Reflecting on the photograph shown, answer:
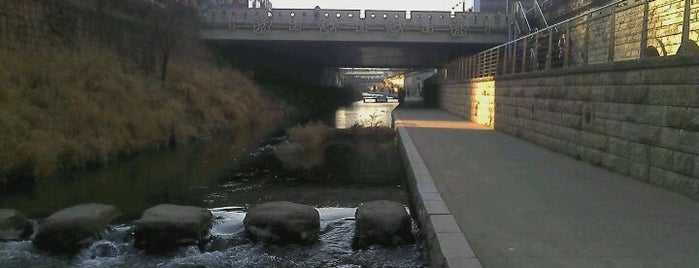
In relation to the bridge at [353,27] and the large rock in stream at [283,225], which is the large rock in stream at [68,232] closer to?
the large rock in stream at [283,225]

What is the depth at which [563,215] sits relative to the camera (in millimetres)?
6887

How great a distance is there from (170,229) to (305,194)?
4.19 meters

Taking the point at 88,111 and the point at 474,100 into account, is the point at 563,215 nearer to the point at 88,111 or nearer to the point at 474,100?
the point at 88,111

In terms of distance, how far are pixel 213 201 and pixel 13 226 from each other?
350cm

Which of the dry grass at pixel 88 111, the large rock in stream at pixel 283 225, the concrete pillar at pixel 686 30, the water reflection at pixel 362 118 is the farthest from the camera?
the water reflection at pixel 362 118

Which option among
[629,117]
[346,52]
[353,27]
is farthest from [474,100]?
[346,52]

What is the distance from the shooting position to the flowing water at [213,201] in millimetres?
7383

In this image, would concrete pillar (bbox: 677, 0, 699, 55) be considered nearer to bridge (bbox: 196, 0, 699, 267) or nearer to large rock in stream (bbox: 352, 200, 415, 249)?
bridge (bbox: 196, 0, 699, 267)

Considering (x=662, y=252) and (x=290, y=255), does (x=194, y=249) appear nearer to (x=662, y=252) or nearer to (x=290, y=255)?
(x=290, y=255)

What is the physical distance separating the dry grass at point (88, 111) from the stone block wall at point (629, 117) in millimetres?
11424

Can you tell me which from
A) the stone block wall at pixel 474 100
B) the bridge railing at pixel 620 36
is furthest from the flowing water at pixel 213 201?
the stone block wall at pixel 474 100

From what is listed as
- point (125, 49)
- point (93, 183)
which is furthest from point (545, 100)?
point (125, 49)

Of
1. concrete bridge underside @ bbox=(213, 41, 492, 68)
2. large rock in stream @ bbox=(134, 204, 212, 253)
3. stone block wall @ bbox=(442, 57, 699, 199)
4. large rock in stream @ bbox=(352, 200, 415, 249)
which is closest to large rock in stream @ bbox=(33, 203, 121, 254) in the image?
large rock in stream @ bbox=(134, 204, 212, 253)

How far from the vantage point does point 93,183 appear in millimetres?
13000
